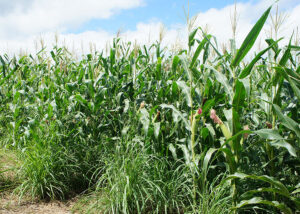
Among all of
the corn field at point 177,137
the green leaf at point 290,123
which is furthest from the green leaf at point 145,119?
the green leaf at point 290,123

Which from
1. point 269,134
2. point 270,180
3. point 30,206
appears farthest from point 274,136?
point 30,206

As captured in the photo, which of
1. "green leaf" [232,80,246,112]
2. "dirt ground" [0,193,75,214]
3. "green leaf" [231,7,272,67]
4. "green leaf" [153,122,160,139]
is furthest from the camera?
"dirt ground" [0,193,75,214]

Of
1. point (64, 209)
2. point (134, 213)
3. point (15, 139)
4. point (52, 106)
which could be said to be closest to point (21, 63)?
point (15, 139)

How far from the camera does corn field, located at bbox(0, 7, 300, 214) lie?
2.13 metres

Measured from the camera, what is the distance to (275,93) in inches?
85.0

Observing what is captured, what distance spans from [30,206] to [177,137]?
1729 millimetres

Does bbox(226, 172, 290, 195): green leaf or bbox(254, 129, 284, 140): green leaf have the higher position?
bbox(254, 129, 284, 140): green leaf

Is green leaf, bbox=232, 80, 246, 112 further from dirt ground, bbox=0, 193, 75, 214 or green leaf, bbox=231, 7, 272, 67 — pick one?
dirt ground, bbox=0, 193, 75, 214

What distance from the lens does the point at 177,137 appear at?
2854 millimetres

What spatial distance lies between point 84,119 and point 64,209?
1.11 metres

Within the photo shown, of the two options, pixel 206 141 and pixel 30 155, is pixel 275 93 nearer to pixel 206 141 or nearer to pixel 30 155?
pixel 206 141

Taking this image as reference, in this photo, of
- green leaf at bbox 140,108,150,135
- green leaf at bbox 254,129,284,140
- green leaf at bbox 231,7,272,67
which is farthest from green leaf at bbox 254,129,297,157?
green leaf at bbox 140,108,150,135

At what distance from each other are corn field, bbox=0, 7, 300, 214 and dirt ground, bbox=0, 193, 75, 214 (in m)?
0.11

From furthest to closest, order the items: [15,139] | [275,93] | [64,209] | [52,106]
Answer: [15,139], [52,106], [64,209], [275,93]
